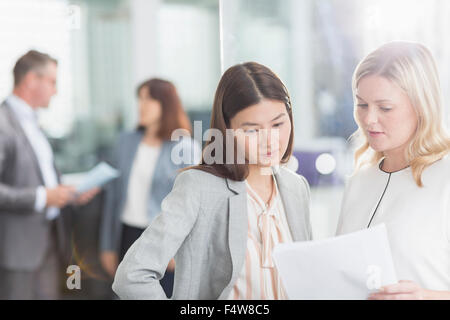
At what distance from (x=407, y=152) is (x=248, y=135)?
25 centimetres

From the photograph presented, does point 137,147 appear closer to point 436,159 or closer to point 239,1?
point 239,1

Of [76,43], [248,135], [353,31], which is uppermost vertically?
[76,43]

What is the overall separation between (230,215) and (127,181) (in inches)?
34.1

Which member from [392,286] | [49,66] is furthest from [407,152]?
[49,66]

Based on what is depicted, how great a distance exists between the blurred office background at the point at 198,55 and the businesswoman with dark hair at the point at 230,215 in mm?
106

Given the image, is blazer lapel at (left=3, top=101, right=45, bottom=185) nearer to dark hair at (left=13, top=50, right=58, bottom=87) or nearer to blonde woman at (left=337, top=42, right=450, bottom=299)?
dark hair at (left=13, top=50, right=58, bottom=87)

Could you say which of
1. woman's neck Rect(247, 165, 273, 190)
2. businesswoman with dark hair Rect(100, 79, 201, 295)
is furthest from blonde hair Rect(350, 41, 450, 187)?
businesswoman with dark hair Rect(100, 79, 201, 295)

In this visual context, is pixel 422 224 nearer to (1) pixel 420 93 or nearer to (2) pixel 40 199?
(1) pixel 420 93

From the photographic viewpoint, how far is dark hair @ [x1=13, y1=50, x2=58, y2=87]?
198cm

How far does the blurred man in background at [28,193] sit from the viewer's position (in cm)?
189

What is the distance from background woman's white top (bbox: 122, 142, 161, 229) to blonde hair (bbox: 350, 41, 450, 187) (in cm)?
64

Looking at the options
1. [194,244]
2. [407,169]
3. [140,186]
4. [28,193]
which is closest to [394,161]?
[407,169]

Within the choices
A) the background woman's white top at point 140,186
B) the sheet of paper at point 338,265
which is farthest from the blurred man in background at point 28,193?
the sheet of paper at point 338,265
